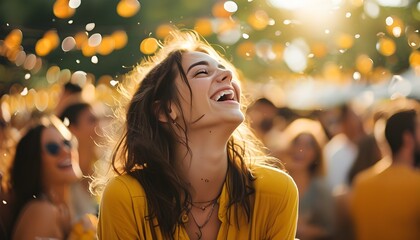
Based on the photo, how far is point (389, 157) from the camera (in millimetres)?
6090

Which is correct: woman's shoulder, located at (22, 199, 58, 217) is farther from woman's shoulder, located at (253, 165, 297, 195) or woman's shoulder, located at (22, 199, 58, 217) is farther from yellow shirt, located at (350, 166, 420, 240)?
yellow shirt, located at (350, 166, 420, 240)

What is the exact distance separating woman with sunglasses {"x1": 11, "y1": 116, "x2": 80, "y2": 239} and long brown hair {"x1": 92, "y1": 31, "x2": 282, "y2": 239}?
0.79 metres

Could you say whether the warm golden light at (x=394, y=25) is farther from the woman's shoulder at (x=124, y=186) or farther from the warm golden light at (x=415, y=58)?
the woman's shoulder at (x=124, y=186)

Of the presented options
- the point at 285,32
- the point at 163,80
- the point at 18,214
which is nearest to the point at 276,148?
the point at 285,32

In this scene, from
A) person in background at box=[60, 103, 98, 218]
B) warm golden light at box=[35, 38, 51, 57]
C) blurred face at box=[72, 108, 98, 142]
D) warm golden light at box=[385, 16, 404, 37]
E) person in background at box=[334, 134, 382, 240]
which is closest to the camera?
person in background at box=[334, 134, 382, 240]

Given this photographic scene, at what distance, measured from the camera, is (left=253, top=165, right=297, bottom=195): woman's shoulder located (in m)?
3.95

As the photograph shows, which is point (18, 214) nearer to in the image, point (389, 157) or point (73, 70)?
point (389, 157)

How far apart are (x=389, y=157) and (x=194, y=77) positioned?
2.36 meters

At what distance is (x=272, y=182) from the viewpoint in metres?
3.96

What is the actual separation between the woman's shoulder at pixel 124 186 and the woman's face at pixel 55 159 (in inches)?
55.4

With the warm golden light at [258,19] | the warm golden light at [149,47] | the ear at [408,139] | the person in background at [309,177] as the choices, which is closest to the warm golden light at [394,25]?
the warm golden light at [258,19]

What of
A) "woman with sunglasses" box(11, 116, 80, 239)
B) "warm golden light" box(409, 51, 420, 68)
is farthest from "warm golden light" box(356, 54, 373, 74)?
"woman with sunglasses" box(11, 116, 80, 239)

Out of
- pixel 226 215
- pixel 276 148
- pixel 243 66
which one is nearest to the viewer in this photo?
pixel 226 215

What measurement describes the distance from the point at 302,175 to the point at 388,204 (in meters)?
0.97
